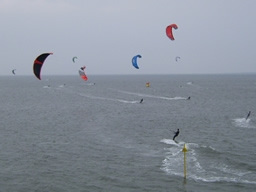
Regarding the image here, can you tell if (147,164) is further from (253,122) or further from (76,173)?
(253,122)

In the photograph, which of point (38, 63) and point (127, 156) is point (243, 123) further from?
point (38, 63)

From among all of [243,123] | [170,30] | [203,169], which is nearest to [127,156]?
[203,169]

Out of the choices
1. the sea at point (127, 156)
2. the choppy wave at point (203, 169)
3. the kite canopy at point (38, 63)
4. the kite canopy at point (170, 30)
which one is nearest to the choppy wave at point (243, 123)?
the sea at point (127, 156)

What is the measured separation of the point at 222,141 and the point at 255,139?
2.90 meters

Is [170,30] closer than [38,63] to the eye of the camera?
No

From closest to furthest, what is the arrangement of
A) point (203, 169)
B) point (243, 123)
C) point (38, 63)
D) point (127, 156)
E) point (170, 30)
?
point (203, 169) < point (127, 156) < point (38, 63) < point (243, 123) < point (170, 30)

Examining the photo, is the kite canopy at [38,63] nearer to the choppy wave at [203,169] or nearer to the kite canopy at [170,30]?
the choppy wave at [203,169]

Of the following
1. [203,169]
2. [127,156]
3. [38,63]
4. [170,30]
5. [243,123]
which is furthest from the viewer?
[170,30]

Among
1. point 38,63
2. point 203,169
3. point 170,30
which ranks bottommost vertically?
point 203,169

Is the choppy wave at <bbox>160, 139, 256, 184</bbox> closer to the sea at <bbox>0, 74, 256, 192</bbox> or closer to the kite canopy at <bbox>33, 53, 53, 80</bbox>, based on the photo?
the sea at <bbox>0, 74, 256, 192</bbox>

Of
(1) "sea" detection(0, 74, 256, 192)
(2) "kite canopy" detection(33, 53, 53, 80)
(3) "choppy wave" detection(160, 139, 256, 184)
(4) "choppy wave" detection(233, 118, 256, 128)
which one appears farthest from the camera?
(4) "choppy wave" detection(233, 118, 256, 128)

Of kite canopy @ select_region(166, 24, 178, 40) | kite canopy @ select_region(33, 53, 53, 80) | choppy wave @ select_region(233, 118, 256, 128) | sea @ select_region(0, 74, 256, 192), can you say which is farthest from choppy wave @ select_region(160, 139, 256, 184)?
kite canopy @ select_region(166, 24, 178, 40)

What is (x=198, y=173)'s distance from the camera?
19125mm

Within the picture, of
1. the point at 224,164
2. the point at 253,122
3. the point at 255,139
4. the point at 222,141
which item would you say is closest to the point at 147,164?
the point at 224,164
